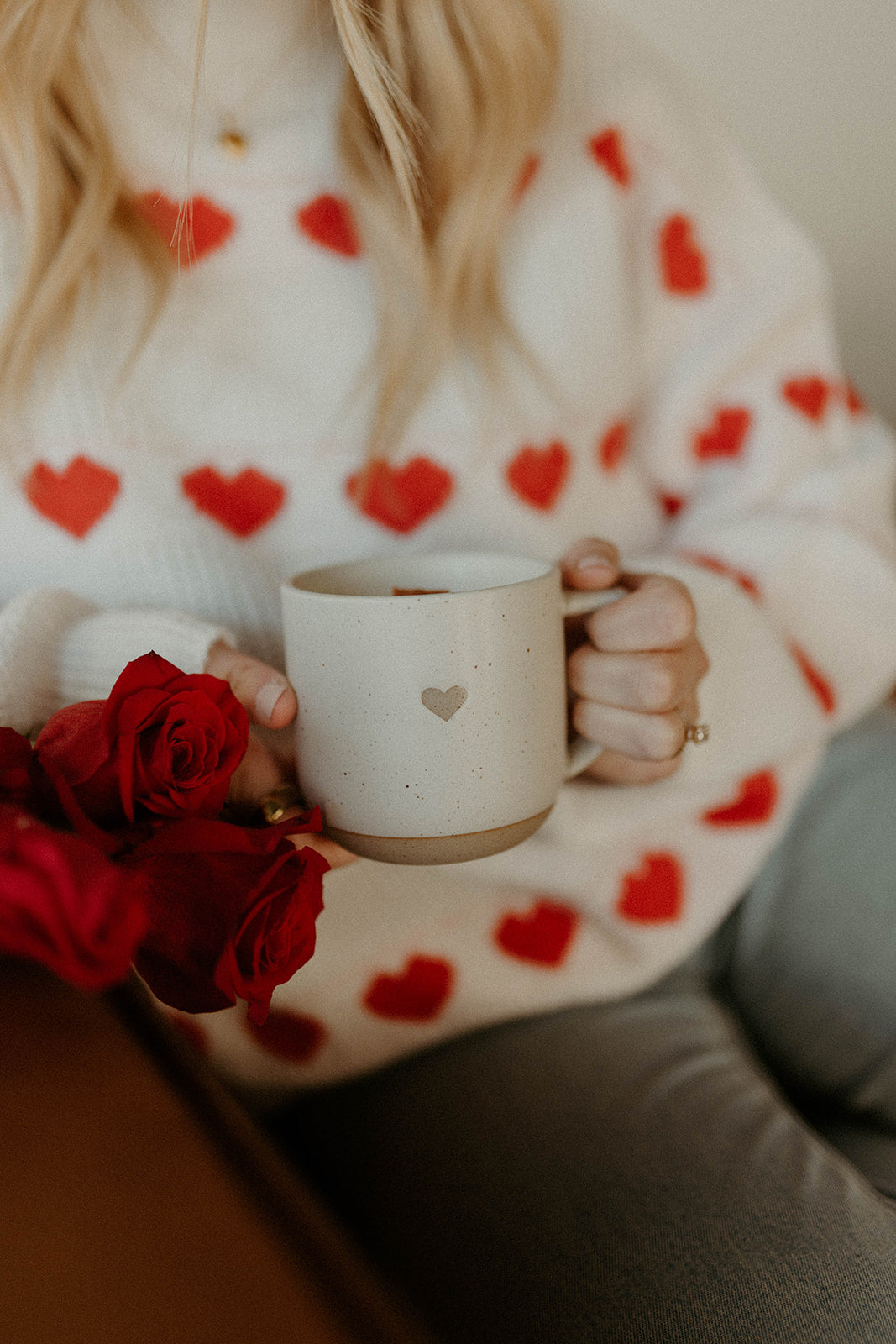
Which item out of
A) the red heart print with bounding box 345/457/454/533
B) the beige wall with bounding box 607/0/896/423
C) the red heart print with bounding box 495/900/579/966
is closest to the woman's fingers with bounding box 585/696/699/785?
the red heart print with bounding box 495/900/579/966

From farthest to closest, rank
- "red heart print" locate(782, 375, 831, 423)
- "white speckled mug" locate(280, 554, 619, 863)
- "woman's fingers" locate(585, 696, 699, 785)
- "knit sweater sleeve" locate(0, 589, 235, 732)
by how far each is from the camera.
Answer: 1. "red heart print" locate(782, 375, 831, 423)
2. "woman's fingers" locate(585, 696, 699, 785)
3. "knit sweater sleeve" locate(0, 589, 235, 732)
4. "white speckled mug" locate(280, 554, 619, 863)

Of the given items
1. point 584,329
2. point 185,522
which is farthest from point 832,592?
point 185,522

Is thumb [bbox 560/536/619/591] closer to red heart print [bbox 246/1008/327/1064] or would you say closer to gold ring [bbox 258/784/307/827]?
gold ring [bbox 258/784/307/827]

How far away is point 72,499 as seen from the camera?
2.14 feet

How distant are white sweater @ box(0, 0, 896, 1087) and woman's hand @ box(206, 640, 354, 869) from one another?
0.05 m

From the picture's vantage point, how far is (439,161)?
0.69 m

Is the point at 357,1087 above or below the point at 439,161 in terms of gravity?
below

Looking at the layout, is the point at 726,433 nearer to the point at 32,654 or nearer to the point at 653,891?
the point at 653,891

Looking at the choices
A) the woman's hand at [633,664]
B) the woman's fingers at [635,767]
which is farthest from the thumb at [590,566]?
the woman's fingers at [635,767]

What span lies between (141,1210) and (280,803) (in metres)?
0.19

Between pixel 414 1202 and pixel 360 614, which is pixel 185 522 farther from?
pixel 414 1202

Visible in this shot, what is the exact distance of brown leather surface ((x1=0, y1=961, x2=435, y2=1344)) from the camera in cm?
29

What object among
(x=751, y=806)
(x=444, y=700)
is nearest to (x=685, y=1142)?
(x=751, y=806)

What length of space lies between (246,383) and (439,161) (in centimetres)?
22
